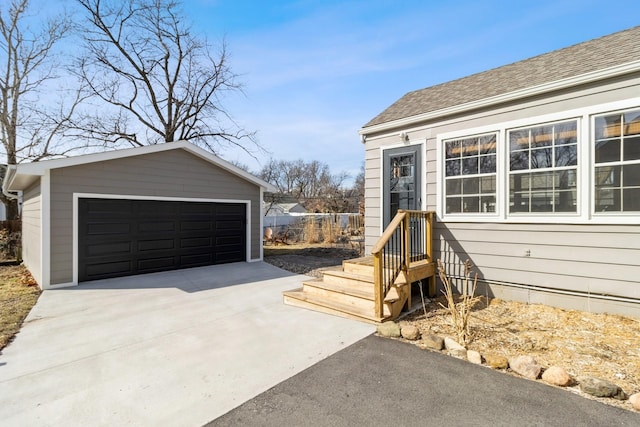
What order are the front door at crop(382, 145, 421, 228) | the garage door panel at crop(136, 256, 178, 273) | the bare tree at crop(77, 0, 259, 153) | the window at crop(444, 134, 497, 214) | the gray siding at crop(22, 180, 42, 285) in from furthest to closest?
the bare tree at crop(77, 0, 259, 153)
the garage door panel at crop(136, 256, 178, 273)
the gray siding at crop(22, 180, 42, 285)
the front door at crop(382, 145, 421, 228)
the window at crop(444, 134, 497, 214)

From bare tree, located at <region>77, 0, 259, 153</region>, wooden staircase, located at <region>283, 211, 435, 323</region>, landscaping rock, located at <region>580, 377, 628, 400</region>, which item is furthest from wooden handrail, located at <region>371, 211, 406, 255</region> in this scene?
bare tree, located at <region>77, 0, 259, 153</region>

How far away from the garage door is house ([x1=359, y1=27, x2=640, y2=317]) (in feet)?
16.3

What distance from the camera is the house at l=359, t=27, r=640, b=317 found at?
3.89 m

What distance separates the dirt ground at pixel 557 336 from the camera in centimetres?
279

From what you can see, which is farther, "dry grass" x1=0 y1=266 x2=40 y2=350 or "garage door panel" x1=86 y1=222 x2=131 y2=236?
"garage door panel" x1=86 y1=222 x2=131 y2=236

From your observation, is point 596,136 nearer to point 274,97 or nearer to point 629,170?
point 629,170

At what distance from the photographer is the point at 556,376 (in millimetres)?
2596

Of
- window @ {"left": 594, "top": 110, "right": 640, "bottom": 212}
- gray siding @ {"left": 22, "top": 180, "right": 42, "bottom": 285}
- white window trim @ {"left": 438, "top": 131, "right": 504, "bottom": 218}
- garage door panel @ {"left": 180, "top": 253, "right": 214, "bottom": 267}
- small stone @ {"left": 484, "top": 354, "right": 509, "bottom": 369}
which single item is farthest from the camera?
garage door panel @ {"left": 180, "top": 253, "right": 214, "bottom": 267}

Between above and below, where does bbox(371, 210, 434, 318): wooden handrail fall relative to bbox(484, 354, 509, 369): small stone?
above

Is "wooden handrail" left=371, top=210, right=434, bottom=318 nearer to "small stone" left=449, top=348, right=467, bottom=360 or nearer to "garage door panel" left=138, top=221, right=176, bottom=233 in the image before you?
"small stone" left=449, top=348, right=467, bottom=360

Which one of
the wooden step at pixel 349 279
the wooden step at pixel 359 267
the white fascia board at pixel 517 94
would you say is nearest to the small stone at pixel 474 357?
the wooden step at pixel 349 279

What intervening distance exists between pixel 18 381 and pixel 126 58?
16.5 metres

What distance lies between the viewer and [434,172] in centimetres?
531

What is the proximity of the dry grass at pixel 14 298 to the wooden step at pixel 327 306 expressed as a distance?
3.53 meters
